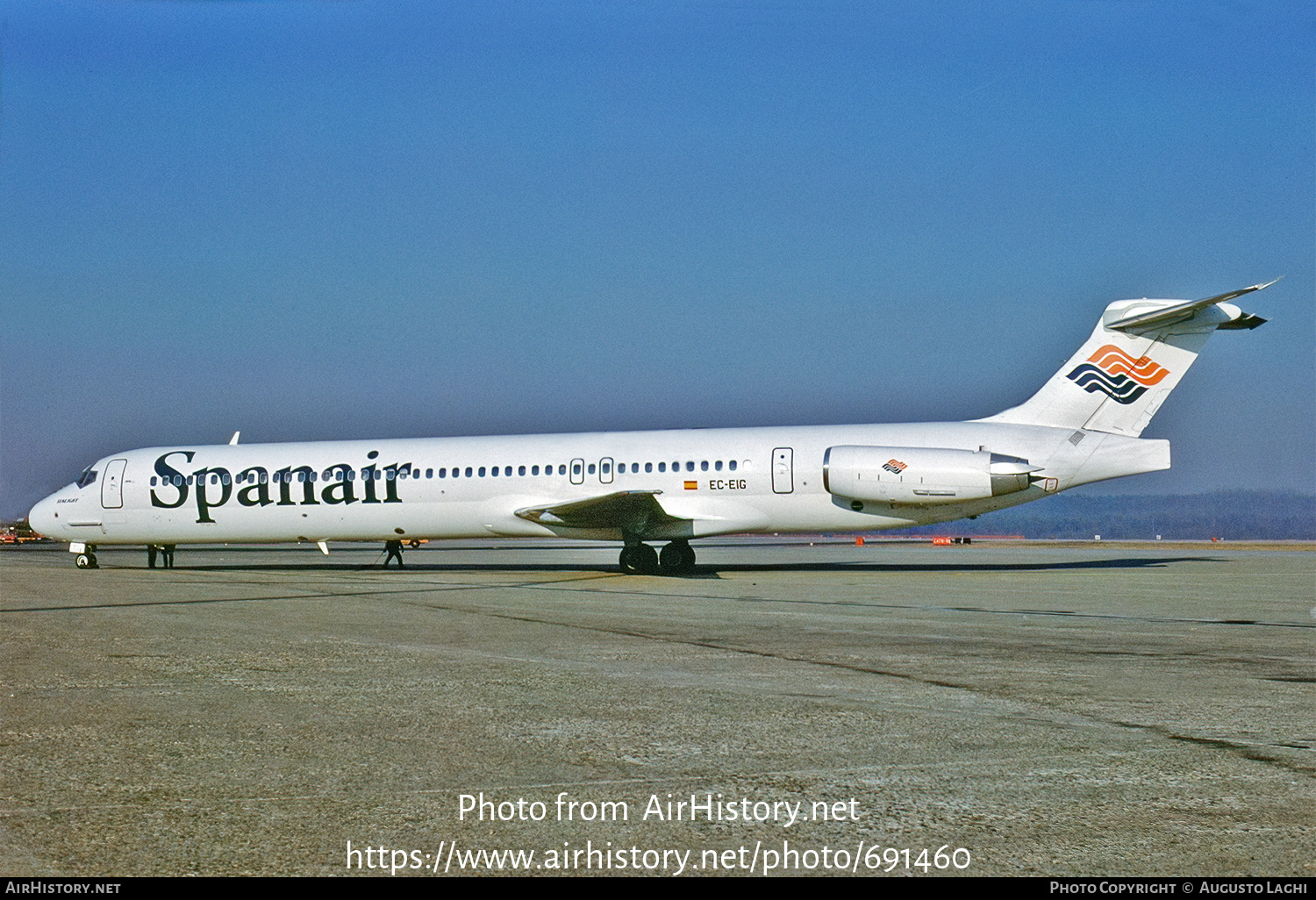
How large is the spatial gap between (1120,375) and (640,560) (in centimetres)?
1017

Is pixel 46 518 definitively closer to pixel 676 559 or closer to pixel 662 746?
pixel 676 559

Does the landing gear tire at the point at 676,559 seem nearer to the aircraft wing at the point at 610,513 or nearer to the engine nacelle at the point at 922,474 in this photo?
the aircraft wing at the point at 610,513

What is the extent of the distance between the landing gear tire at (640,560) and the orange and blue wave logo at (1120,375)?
9199mm

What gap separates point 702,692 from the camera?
742 centimetres

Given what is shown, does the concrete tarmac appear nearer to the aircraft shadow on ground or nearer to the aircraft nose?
the aircraft shadow on ground

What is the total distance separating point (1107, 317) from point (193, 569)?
69.9ft

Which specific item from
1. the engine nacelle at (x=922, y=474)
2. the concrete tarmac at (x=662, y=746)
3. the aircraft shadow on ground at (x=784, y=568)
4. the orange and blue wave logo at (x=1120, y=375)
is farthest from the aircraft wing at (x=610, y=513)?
the concrete tarmac at (x=662, y=746)

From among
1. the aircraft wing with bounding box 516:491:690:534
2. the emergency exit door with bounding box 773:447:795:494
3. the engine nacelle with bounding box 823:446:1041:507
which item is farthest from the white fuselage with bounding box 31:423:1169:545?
the engine nacelle with bounding box 823:446:1041:507

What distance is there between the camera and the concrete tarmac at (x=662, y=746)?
3.99 meters

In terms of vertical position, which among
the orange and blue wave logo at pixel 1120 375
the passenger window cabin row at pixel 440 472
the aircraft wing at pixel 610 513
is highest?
the orange and blue wave logo at pixel 1120 375

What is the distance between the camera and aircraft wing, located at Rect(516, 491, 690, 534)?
22.3 m

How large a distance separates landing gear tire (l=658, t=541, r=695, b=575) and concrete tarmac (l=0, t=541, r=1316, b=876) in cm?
1108

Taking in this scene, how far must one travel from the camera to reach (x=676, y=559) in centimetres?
2381

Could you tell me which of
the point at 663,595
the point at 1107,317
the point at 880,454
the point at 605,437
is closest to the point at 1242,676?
the point at 663,595
